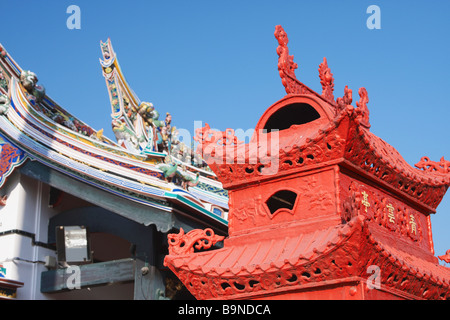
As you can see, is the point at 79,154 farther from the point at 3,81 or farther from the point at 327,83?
the point at 327,83

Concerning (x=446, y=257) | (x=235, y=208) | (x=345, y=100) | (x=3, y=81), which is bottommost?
(x=446, y=257)

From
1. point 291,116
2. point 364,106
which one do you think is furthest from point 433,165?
point 291,116

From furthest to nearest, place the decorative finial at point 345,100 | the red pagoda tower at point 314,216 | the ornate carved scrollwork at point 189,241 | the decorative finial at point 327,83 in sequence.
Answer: the decorative finial at point 327,83, the ornate carved scrollwork at point 189,241, the decorative finial at point 345,100, the red pagoda tower at point 314,216

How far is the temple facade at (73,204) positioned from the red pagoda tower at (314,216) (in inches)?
91.2

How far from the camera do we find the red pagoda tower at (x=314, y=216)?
4.89 meters

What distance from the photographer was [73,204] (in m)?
10.2

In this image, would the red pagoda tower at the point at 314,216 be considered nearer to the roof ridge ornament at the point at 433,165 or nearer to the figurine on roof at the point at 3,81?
the roof ridge ornament at the point at 433,165

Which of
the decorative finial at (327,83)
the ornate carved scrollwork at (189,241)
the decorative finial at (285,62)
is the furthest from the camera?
the decorative finial at (327,83)

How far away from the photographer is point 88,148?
8.89 metres

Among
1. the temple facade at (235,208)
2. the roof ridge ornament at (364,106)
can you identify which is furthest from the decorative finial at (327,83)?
the roof ridge ornament at (364,106)

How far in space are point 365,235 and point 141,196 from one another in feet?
14.0

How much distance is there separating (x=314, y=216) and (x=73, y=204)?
18.7ft
